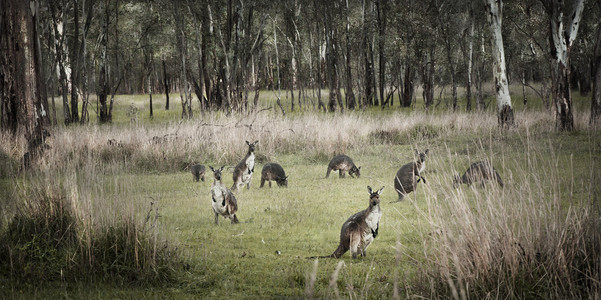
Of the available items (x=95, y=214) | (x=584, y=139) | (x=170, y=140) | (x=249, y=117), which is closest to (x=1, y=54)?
(x=170, y=140)

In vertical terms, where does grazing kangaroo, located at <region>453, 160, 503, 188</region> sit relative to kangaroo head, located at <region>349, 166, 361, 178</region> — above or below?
above

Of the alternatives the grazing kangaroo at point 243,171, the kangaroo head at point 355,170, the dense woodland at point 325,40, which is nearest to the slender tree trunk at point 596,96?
the dense woodland at point 325,40

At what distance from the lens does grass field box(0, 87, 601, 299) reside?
15.5ft

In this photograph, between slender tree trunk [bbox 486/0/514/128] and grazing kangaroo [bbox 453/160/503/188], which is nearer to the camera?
grazing kangaroo [bbox 453/160/503/188]

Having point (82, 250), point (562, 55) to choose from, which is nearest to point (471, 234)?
point (82, 250)

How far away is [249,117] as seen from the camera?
19625 mm

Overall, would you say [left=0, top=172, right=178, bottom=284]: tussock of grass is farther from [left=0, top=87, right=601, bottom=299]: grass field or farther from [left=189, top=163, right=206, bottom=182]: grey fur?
[left=189, top=163, right=206, bottom=182]: grey fur

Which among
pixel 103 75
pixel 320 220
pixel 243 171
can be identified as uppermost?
pixel 103 75

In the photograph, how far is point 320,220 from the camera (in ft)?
29.9

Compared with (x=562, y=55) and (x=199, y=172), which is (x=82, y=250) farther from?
(x=562, y=55)

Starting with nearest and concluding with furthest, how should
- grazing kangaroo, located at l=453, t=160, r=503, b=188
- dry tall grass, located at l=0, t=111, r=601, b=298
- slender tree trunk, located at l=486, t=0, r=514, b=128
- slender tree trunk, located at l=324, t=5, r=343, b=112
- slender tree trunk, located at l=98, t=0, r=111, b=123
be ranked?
dry tall grass, located at l=0, t=111, r=601, b=298 → grazing kangaroo, located at l=453, t=160, r=503, b=188 → slender tree trunk, located at l=486, t=0, r=514, b=128 → slender tree trunk, located at l=98, t=0, r=111, b=123 → slender tree trunk, located at l=324, t=5, r=343, b=112

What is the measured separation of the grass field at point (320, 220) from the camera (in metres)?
4.73

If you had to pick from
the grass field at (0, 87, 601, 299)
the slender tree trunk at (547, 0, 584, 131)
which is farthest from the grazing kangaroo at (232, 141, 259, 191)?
the slender tree trunk at (547, 0, 584, 131)

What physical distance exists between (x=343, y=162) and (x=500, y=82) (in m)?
9.59
